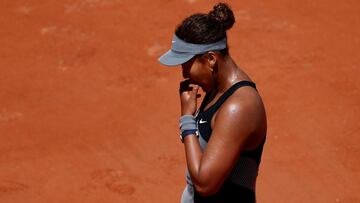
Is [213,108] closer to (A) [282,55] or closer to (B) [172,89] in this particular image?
(B) [172,89]

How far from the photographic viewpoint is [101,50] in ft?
24.4

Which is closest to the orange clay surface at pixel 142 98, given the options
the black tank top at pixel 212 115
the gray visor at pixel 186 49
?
the black tank top at pixel 212 115

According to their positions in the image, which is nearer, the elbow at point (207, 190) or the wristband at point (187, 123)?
the elbow at point (207, 190)

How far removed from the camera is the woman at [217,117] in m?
2.76

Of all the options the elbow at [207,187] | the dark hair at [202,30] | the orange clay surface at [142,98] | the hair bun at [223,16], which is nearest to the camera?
the elbow at [207,187]

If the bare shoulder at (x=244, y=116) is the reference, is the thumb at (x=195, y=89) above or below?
below

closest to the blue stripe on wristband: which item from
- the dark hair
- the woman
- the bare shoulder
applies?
the woman

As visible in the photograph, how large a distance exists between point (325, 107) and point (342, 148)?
0.61m

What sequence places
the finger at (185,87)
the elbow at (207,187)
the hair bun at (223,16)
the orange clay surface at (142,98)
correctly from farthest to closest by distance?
1. the orange clay surface at (142,98)
2. the finger at (185,87)
3. the hair bun at (223,16)
4. the elbow at (207,187)

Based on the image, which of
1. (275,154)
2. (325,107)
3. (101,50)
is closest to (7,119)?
(101,50)

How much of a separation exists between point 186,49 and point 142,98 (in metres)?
3.74

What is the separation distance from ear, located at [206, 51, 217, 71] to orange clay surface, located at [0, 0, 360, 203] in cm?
275

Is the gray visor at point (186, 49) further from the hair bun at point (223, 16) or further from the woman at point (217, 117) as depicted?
the hair bun at point (223, 16)

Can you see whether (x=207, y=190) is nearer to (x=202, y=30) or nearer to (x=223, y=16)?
(x=202, y=30)
